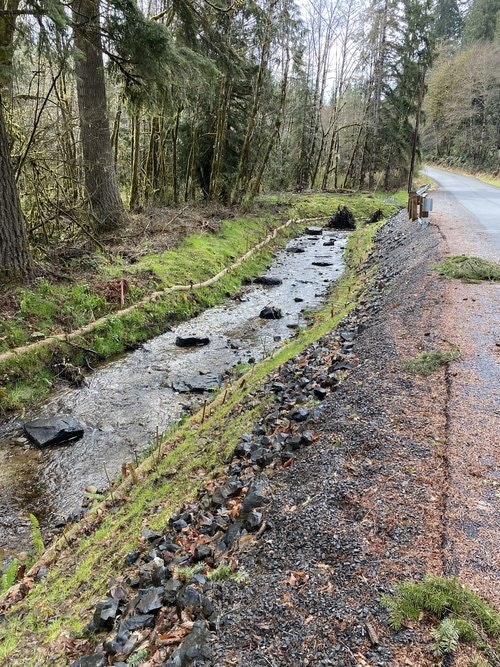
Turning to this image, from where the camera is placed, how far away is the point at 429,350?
5.64 m

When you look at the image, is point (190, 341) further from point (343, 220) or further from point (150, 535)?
point (343, 220)

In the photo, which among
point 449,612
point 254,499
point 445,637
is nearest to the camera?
point 445,637

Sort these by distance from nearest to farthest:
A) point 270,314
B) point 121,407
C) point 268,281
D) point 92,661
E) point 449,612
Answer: point 449,612 < point 92,661 < point 121,407 < point 270,314 < point 268,281

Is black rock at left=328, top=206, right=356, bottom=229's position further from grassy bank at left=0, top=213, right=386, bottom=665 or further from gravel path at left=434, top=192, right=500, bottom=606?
grassy bank at left=0, top=213, right=386, bottom=665

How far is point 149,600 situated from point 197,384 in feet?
16.7

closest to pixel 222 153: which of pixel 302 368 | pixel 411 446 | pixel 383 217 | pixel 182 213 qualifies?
pixel 182 213

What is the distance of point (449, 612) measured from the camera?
2.45 meters

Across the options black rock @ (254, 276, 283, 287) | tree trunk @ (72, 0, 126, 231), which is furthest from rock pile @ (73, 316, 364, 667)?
tree trunk @ (72, 0, 126, 231)

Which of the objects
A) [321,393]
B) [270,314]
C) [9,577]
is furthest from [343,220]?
[9,577]

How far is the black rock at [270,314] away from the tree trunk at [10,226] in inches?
211

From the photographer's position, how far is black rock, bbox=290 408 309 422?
5.14m

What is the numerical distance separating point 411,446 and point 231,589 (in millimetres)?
1863

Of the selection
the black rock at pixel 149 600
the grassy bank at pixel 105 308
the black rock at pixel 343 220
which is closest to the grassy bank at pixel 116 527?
the black rock at pixel 149 600

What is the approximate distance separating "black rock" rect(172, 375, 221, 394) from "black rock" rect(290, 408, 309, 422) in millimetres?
2951
